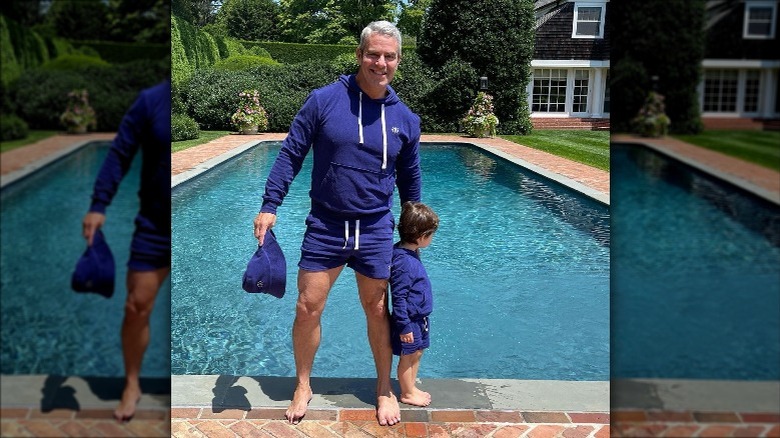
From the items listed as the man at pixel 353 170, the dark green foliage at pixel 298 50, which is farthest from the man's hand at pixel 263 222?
the dark green foliage at pixel 298 50

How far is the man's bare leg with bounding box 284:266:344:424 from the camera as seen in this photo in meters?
3.28

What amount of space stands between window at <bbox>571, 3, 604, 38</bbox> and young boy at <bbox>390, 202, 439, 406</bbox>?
816 inches

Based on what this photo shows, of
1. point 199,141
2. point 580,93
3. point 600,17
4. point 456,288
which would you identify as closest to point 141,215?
point 456,288

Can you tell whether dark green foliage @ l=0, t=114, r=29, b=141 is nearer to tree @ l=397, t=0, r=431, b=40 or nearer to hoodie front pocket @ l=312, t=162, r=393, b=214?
hoodie front pocket @ l=312, t=162, r=393, b=214

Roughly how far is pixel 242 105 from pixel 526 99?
740 centimetres

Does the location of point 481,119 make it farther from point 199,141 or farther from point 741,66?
point 741,66

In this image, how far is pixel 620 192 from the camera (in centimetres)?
125

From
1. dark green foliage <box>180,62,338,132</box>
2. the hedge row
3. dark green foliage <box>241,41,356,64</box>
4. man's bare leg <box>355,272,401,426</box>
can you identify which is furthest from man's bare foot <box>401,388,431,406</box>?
dark green foliage <box>241,41,356,64</box>

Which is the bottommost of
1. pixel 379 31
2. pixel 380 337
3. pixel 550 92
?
pixel 380 337

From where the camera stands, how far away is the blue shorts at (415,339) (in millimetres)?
3396

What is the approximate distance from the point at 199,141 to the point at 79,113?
1523 cm

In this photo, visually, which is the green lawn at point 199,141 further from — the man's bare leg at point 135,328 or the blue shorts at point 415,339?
the man's bare leg at point 135,328

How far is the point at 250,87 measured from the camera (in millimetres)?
18094

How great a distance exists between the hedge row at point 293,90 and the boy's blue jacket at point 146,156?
16.6 m
